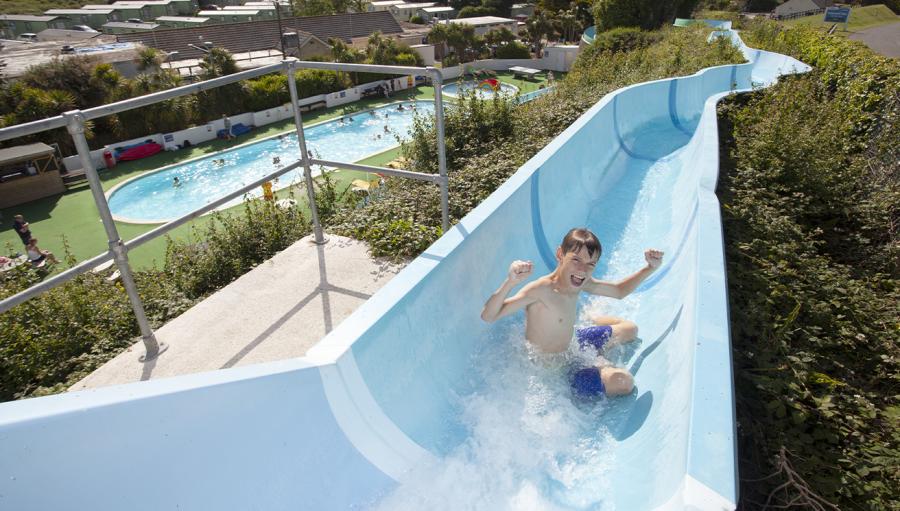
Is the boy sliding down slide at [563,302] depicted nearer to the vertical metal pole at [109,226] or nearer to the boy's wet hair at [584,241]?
the boy's wet hair at [584,241]

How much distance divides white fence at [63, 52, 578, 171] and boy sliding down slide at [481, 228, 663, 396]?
12.2 meters

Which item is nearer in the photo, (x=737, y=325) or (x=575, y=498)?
(x=575, y=498)

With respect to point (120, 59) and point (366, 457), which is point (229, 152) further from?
point (366, 457)

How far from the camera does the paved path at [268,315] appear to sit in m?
3.11

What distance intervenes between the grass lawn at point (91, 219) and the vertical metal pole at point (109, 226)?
17.5 feet

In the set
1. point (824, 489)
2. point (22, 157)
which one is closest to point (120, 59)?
point (22, 157)

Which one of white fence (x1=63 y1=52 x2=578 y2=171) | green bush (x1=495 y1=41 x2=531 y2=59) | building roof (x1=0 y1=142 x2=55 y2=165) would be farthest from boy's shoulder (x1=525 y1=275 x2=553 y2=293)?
green bush (x1=495 y1=41 x2=531 y2=59)

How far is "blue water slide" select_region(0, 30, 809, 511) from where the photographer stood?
1.54 meters

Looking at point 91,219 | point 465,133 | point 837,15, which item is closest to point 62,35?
point 91,219

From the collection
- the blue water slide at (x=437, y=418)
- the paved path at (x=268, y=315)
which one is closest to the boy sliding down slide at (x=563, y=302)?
the blue water slide at (x=437, y=418)

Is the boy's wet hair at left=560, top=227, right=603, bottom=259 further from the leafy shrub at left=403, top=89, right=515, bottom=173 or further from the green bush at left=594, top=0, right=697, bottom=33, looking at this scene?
the green bush at left=594, top=0, right=697, bottom=33

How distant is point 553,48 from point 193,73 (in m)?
24.6

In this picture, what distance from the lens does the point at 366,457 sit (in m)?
2.15

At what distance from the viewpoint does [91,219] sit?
14.4 metres
